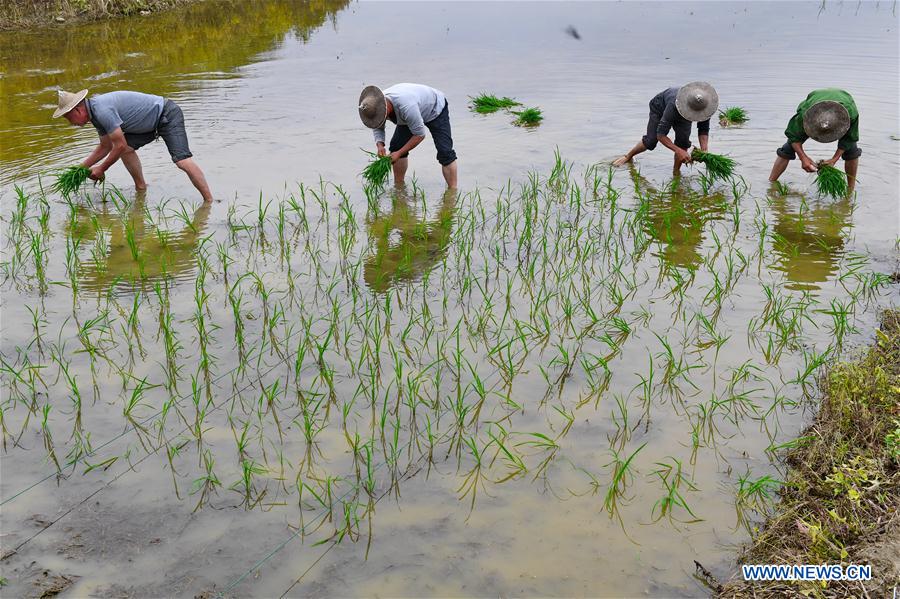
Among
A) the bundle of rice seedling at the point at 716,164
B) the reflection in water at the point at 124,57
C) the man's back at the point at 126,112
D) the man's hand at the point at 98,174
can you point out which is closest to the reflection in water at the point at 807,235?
the bundle of rice seedling at the point at 716,164

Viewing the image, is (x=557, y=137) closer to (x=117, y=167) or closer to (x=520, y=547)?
(x=117, y=167)

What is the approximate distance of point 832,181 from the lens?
6.14 metres

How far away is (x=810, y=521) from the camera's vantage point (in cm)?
273

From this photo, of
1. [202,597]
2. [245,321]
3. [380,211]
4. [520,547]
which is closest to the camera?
[202,597]

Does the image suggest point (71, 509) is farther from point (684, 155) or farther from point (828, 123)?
point (828, 123)

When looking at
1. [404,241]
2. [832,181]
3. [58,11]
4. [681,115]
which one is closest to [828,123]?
[832,181]

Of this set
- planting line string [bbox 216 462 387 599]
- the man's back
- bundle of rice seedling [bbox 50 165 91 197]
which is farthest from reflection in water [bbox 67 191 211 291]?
planting line string [bbox 216 462 387 599]

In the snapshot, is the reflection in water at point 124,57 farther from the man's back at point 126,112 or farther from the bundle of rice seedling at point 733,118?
the bundle of rice seedling at point 733,118

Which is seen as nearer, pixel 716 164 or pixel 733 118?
pixel 716 164

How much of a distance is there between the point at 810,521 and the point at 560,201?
13.5 feet

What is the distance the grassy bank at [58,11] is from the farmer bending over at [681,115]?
536 inches

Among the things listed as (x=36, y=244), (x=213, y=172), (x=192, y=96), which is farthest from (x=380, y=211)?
(x=192, y=96)

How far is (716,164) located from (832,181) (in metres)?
0.94

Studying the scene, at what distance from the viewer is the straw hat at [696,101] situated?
21.0 feet
